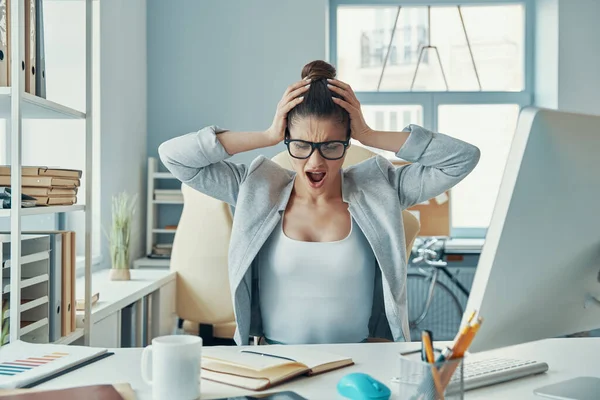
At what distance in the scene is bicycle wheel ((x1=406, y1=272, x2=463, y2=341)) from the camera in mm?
→ 4664

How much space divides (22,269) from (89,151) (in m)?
0.43

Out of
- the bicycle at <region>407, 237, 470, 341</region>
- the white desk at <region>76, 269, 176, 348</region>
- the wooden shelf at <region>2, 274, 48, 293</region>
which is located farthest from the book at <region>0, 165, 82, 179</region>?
the bicycle at <region>407, 237, 470, 341</region>

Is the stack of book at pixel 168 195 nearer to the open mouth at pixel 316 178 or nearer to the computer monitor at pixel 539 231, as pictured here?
the open mouth at pixel 316 178

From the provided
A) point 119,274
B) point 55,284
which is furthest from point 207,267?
point 55,284

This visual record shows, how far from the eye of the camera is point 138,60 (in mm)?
4293

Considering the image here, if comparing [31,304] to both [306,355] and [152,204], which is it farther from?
[152,204]

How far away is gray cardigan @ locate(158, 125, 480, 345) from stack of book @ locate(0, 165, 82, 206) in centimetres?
32

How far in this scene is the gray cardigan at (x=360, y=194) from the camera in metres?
1.68

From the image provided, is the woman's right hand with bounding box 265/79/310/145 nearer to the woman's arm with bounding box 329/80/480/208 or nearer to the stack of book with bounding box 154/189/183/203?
the woman's arm with bounding box 329/80/480/208

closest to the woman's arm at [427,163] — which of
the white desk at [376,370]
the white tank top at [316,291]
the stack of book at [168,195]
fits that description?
the white tank top at [316,291]

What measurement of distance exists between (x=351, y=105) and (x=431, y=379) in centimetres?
102

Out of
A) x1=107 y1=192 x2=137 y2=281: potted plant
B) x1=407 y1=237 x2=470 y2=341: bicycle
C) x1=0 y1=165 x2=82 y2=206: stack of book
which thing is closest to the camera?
x1=0 y1=165 x2=82 y2=206: stack of book

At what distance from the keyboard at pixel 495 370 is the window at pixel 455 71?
3.74m

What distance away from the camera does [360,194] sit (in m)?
1.77
